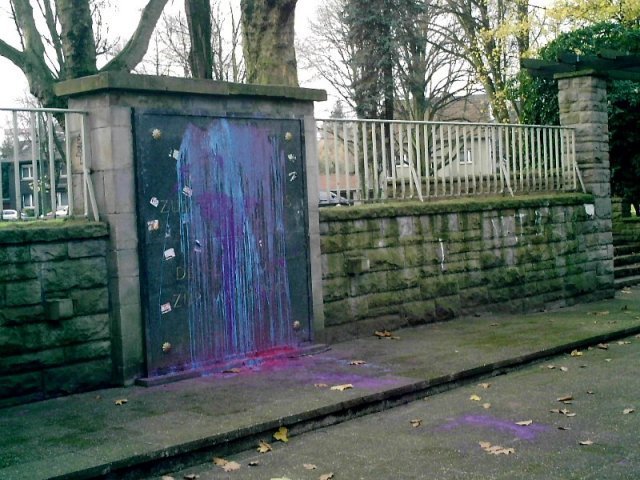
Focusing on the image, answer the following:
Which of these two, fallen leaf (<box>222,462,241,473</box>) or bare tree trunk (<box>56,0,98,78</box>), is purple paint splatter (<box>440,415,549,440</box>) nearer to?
fallen leaf (<box>222,462,241,473</box>)

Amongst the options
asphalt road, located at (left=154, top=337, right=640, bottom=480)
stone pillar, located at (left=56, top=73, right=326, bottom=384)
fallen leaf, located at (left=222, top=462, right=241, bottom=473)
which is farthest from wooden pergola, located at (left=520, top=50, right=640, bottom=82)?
fallen leaf, located at (left=222, top=462, right=241, bottom=473)

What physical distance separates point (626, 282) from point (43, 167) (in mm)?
12077

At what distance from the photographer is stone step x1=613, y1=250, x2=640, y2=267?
57.2 feet

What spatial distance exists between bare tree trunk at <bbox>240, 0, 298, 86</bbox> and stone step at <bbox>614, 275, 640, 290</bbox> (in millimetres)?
7379

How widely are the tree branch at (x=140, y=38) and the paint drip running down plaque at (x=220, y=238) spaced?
4673mm

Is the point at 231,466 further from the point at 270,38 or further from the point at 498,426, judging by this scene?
the point at 270,38

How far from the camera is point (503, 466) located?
18.4ft

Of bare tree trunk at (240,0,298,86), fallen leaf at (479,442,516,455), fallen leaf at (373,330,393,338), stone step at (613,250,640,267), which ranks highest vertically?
bare tree trunk at (240,0,298,86)

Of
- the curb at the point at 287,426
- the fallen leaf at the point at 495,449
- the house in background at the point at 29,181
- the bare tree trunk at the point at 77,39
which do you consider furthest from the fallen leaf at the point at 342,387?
the bare tree trunk at the point at 77,39

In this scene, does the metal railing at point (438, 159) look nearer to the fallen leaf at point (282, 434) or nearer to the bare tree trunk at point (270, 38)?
the bare tree trunk at point (270, 38)

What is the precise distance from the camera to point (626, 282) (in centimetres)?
1625

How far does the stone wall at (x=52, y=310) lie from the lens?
23.6 ft

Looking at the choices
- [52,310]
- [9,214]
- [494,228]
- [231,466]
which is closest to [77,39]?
[9,214]

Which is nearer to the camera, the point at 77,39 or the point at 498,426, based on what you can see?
the point at 498,426
